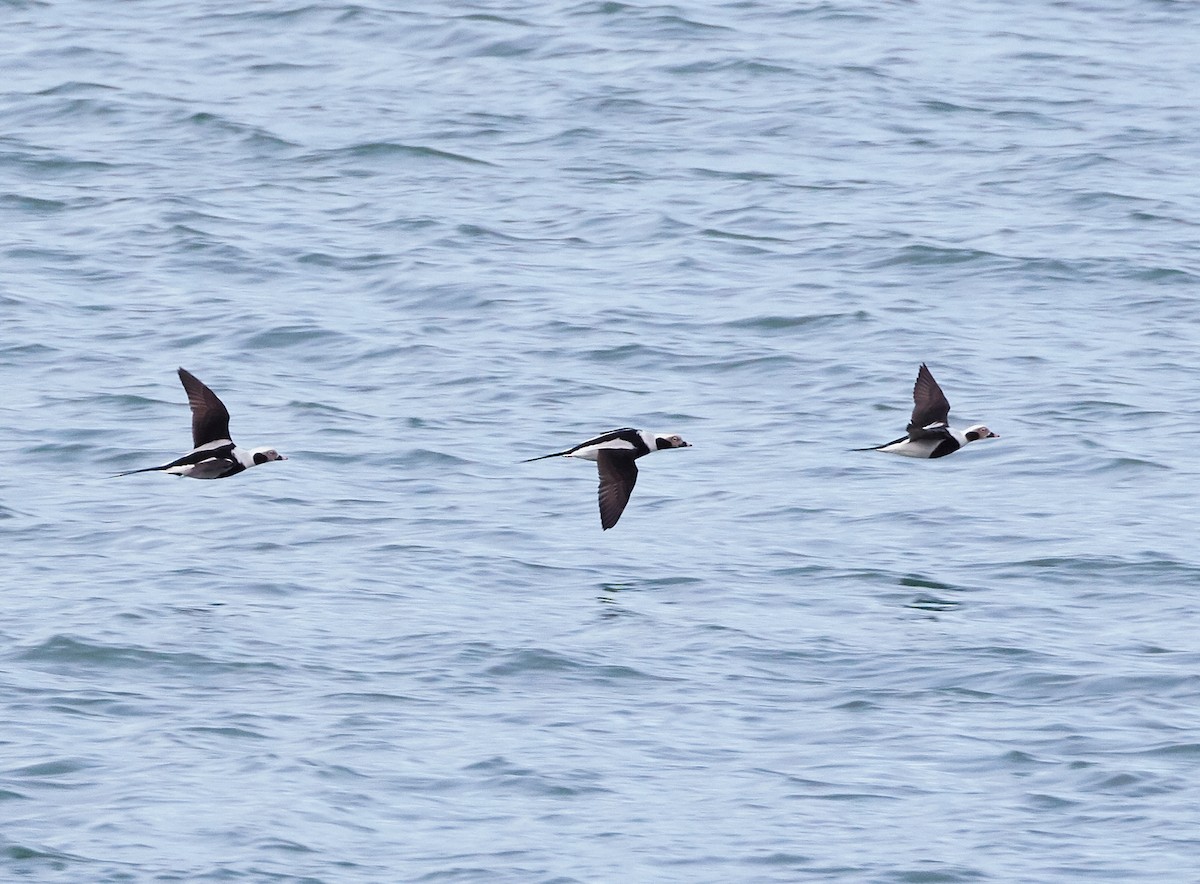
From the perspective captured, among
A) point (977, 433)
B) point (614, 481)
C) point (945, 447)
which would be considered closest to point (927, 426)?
point (945, 447)

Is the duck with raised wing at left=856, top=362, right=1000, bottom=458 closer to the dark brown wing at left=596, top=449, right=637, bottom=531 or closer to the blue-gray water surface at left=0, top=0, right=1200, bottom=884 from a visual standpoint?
the blue-gray water surface at left=0, top=0, right=1200, bottom=884

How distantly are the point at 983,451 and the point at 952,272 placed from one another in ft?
13.4

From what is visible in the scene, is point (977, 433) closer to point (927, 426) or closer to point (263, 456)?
point (927, 426)

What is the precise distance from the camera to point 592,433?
17328 mm

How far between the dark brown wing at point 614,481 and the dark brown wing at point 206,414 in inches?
94.9

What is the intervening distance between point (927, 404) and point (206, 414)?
4.83 meters

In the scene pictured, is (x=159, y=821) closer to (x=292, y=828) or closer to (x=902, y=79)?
(x=292, y=828)

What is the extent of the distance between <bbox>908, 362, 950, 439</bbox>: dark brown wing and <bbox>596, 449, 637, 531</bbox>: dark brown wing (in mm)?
2087

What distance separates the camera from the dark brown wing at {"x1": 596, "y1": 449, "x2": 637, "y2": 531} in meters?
14.6

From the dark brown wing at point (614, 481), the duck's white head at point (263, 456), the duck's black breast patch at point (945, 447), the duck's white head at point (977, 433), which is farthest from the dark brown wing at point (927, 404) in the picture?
the duck's white head at point (263, 456)

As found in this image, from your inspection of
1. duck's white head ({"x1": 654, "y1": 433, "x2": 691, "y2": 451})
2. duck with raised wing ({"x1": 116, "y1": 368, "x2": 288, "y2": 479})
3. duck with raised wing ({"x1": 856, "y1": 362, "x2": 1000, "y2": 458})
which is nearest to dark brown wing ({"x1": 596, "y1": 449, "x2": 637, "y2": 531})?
duck's white head ({"x1": 654, "y1": 433, "x2": 691, "y2": 451})

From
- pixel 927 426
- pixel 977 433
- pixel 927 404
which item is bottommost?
pixel 977 433

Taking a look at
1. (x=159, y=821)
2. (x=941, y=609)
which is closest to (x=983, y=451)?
(x=941, y=609)

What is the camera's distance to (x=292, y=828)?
1135 centimetres
